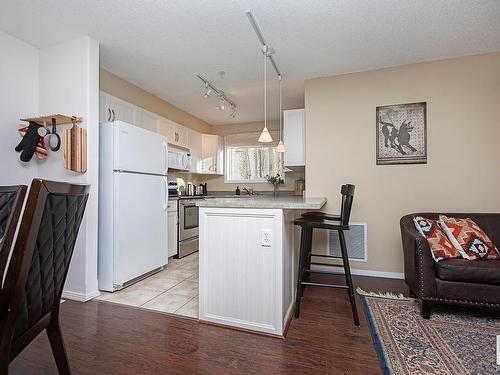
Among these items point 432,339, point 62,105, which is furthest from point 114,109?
point 432,339

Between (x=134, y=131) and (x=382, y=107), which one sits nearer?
(x=134, y=131)

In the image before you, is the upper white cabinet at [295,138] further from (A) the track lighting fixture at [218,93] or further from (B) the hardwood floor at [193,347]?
(B) the hardwood floor at [193,347]

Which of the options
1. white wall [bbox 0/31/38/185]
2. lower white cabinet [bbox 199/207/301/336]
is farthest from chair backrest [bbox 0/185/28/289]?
white wall [bbox 0/31/38/185]

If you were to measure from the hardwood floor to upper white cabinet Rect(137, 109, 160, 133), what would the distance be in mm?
2465

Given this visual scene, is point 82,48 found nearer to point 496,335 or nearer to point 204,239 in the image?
point 204,239

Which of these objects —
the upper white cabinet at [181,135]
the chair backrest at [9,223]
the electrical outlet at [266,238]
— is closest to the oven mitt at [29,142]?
the chair backrest at [9,223]

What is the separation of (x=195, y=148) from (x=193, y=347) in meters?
3.81

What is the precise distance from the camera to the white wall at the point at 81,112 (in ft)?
8.08

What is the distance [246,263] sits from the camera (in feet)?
6.24

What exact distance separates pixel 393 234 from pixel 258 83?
258cm

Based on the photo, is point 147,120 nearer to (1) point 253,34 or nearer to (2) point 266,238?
(1) point 253,34

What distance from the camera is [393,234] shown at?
10.1ft

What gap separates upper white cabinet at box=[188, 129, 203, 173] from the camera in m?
4.87

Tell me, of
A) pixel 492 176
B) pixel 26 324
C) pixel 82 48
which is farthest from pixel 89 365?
pixel 492 176
